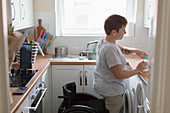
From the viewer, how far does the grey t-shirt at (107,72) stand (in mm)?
2162

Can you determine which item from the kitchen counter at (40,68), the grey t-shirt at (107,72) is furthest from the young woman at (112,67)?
the kitchen counter at (40,68)

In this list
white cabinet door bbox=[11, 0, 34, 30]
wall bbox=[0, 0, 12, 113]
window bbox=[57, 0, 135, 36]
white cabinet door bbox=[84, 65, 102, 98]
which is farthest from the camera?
window bbox=[57, 0, 135, 36]

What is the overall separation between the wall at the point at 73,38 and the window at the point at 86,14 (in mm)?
152

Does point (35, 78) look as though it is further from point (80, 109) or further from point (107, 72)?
point (107, 72)

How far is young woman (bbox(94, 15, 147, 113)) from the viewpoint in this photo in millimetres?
2158

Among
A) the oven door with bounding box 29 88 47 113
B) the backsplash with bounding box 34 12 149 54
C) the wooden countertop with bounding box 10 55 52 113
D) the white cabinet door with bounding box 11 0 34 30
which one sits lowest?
the oven door with bounding box 29 88 47 113

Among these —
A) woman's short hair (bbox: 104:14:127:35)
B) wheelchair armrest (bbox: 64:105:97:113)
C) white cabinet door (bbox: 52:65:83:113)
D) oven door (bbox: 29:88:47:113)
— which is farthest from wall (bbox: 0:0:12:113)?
white cabinet door (bbox: 52:65:83:113)

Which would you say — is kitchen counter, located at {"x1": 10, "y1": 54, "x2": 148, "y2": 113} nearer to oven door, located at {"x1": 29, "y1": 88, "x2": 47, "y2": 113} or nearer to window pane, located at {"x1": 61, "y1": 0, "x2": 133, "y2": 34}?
oven door, located at {"x1": 29, "y1": 88, "x2": 47, "y2": 113}

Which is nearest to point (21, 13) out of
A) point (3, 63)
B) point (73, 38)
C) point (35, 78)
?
point (35, 78)

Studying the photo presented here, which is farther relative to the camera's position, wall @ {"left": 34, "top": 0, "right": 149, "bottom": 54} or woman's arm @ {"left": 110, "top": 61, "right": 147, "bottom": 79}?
wall @ {"left": 34, "top": 0, "right": 149, "bottom": 54}

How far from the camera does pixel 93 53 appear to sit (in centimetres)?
336

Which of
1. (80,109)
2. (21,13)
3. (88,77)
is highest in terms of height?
Result: (21,13)

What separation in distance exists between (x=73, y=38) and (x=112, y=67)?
149cm

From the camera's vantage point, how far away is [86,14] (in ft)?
12.0
